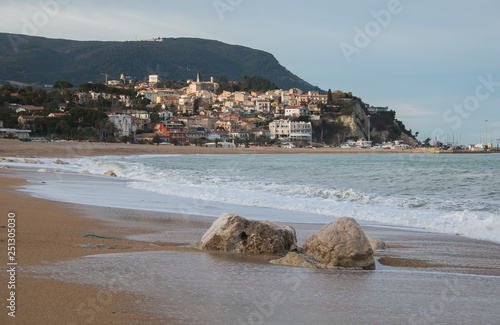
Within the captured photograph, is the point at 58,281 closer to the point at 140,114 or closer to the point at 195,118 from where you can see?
the point at 140,114

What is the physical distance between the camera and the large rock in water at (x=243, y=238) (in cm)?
625

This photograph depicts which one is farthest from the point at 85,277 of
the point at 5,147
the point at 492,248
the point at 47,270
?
the point at 5,147

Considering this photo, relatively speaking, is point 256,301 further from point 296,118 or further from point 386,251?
point 296,118

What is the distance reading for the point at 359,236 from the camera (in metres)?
5.77

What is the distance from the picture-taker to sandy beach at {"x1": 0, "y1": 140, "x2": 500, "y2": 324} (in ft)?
11.9

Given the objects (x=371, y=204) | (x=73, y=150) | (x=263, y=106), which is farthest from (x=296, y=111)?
(x=371, y=204)

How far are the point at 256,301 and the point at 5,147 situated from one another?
145 feet

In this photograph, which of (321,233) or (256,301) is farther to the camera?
(321,233)


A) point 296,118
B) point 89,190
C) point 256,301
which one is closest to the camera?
point 256,301

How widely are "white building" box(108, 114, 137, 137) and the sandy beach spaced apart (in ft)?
288

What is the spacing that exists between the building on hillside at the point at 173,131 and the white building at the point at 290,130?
2911 centimetres

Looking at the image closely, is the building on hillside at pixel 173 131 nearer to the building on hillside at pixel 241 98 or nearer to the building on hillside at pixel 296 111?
the building on hillside at pixel 296 111

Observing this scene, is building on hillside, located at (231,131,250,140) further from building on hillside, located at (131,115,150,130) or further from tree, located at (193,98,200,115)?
tree, located at (193,98,200,115)

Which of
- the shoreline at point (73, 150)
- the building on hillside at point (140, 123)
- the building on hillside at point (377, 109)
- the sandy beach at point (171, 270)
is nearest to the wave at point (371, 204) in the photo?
the sandy beach at point (171, 270)
